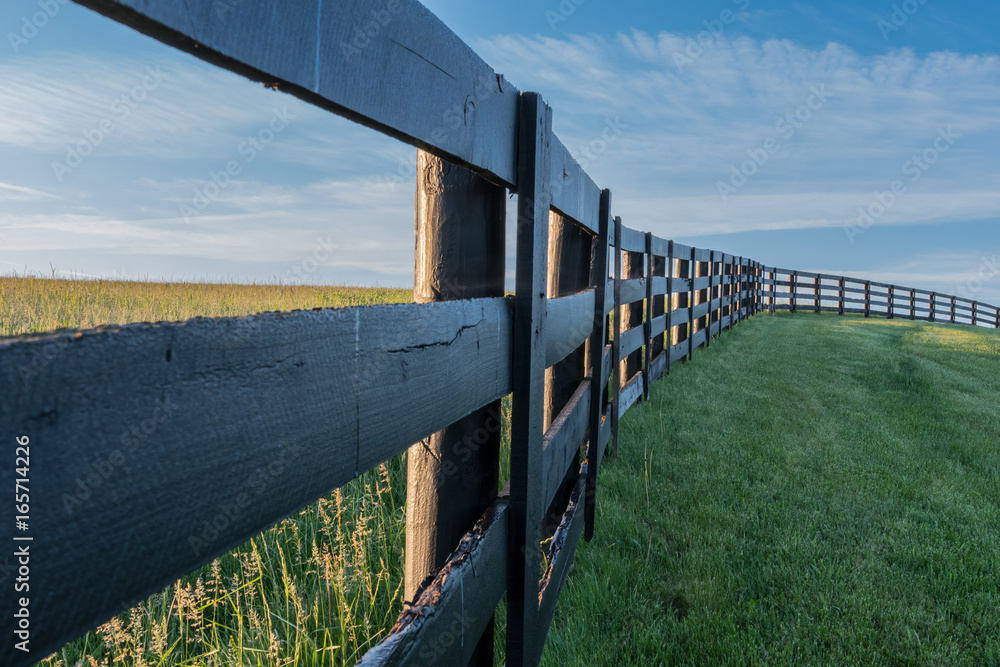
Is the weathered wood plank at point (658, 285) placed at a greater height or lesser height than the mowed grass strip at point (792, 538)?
greater

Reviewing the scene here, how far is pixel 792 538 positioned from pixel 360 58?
11.1 ft

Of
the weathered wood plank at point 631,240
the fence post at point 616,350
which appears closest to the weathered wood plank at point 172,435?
the fence post at point 616,350

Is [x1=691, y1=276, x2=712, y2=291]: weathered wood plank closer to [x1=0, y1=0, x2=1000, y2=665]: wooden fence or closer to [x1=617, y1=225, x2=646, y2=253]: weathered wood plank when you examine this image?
[x1=617, y1=225, x2=646, y2=253]: weathered wood plank

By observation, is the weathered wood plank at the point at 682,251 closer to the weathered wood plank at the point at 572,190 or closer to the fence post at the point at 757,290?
the weathered wood plank at the point at 572,190

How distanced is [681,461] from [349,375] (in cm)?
395

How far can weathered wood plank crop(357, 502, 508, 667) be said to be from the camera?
3.85 feet

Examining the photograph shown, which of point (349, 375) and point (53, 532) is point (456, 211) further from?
point (53, 532)

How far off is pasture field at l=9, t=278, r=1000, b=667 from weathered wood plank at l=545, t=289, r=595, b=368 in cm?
107

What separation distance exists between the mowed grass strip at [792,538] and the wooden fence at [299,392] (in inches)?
35.0

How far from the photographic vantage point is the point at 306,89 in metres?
0.83

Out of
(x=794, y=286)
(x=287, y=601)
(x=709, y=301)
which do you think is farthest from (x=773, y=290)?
(x=287, y=601)

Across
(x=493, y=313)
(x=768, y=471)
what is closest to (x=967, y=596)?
(x=768, y=471)

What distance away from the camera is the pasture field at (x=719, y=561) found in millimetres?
2309

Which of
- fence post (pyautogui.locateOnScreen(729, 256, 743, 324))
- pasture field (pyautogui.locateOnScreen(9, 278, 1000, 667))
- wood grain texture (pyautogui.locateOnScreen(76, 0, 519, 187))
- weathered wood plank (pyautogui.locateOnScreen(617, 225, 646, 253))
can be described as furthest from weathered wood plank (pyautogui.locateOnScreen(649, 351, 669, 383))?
fence post (pyautogui.locateOnScreen(729, 256, 743, 324))
